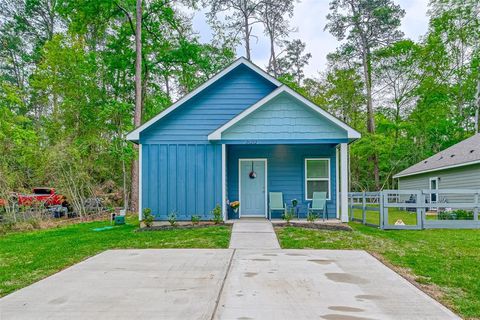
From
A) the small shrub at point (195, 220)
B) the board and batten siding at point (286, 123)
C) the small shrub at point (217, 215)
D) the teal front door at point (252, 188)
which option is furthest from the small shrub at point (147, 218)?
the board and batten siding at point (286, 123)

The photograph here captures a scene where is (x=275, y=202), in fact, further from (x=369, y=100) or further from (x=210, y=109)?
(x=369, y=100)

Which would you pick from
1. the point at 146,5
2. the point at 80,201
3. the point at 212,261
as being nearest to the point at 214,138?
the point at 212,261

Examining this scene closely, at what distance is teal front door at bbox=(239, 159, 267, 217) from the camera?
11.7m

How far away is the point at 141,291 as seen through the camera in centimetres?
434

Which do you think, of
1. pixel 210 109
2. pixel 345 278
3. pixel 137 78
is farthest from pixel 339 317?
pixel 137 78

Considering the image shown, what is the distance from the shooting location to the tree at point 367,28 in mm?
26459

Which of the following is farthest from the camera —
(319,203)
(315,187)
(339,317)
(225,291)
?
(315,187)

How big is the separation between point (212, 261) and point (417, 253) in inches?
157

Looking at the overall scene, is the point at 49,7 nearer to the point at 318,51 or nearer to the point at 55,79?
the point at 55,79

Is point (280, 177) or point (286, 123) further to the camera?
point (280, 177)

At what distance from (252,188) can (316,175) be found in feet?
6.98

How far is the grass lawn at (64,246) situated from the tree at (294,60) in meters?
22.3

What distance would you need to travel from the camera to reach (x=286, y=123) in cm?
1010

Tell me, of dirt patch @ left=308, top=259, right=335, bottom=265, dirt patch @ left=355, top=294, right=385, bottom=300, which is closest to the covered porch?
dirt patch @ left=308, top=259, right=335, bottom=265
